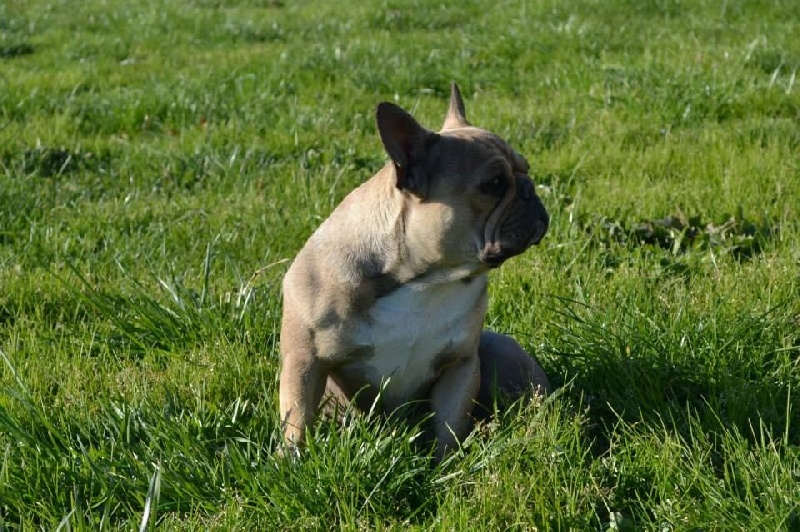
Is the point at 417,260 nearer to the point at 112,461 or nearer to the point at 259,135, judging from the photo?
→ the point at 112,461

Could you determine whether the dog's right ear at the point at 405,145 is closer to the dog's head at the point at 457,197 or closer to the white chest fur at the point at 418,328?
the dog's head at the point at 457,197

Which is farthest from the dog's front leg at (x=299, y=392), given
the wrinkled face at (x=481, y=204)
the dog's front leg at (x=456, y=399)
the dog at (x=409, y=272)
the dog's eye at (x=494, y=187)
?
the dog's eye at (x=494, y=187)

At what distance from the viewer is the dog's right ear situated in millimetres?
3203

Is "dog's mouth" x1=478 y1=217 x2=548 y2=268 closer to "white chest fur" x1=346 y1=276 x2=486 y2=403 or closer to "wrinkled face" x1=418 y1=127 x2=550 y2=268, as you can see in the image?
"wrinkled face" x1=418 y1=127 x2=550 y2=268

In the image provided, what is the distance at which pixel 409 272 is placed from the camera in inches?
A: 129

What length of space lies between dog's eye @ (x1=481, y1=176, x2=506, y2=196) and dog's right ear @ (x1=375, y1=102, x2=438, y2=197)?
188 mm

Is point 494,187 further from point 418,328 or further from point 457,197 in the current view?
point 418,328

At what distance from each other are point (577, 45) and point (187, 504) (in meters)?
6.22

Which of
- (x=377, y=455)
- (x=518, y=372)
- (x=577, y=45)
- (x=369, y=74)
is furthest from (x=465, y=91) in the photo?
(x=377, y=455)

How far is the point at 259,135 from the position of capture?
669 centimetres

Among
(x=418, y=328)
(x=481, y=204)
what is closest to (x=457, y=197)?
(x=481, y=204)

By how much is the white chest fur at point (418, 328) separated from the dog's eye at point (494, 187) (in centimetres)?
30

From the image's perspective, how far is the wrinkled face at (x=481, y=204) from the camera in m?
3.21

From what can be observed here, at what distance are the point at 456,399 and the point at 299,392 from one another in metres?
0.51
